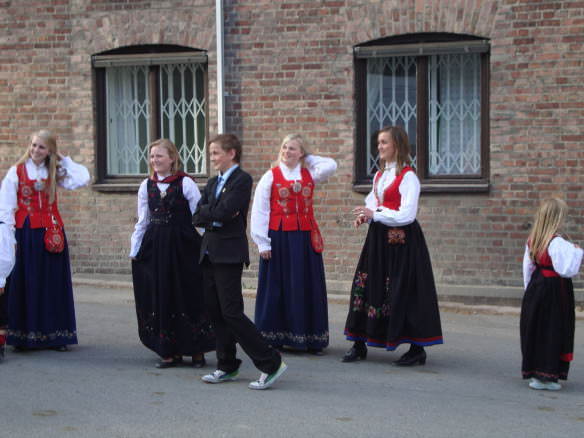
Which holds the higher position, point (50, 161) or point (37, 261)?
point (50, 161)

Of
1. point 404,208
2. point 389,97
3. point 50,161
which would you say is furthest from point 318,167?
point 389,97

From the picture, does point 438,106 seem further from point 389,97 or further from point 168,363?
point 168,363

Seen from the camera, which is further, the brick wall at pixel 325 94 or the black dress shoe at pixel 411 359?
the brick wall at pixel 325 94

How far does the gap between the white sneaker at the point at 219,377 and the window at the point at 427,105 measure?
483cm

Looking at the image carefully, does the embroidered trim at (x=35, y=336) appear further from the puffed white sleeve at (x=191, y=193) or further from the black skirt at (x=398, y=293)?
the black skirt at (x=398, y=293)

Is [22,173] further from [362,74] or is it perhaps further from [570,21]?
[570,21]

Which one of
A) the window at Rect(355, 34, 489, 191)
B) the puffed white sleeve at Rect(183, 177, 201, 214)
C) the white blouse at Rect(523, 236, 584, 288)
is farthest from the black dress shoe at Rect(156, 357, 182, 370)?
the window at Rect(355, 34, 489, 191)

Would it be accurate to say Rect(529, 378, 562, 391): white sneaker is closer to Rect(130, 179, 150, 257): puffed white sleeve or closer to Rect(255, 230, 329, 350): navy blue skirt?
Rect(255, 230, 329, 350): navy blue skirt

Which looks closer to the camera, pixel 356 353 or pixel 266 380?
pixel 266 380

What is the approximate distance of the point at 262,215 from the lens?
762 cm

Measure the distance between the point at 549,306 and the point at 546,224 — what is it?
58 cm

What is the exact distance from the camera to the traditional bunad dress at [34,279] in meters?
→ 7.76

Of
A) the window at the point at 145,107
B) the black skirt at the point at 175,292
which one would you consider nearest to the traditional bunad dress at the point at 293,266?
the black skirt at the point at 175,292

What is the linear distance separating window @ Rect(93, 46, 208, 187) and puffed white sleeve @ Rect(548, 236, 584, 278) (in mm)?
6266
